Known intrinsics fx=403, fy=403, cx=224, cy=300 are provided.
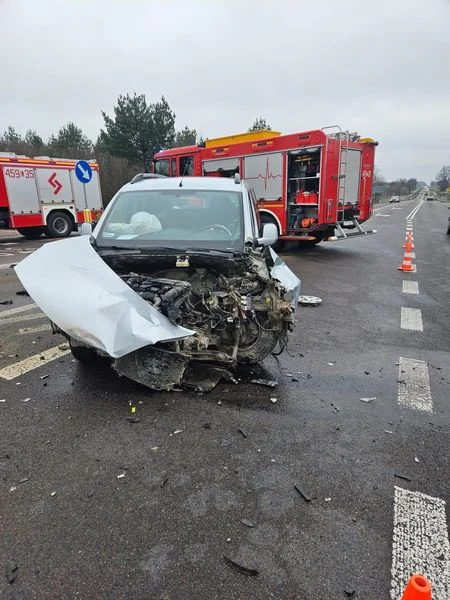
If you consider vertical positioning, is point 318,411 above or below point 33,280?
below

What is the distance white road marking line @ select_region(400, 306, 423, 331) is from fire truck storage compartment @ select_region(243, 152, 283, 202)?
631cm

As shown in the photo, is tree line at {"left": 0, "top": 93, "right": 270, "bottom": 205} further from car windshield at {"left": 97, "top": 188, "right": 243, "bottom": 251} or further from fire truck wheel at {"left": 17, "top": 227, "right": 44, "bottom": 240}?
car windshield at {"left": 97, "top": 188, "right": 243, "bottom": 251}

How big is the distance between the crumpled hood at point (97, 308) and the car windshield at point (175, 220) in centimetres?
75

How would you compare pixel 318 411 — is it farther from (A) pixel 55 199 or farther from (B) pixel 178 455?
(A) pixel 55 199

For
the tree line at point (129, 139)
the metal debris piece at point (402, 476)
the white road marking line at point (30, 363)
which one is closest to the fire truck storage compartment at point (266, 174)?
the white road marking line at point (30, 363)

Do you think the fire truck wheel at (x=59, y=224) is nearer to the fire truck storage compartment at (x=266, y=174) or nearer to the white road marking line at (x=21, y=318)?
the fire truck storage compartment at (x=266, y=174)

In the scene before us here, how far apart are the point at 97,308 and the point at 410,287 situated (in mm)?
7257

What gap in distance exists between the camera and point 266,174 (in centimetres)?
1214

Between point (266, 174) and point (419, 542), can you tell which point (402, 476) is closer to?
point (419, 542)

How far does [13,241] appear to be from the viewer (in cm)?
1638

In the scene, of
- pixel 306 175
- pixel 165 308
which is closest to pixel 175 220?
pixel 165 308

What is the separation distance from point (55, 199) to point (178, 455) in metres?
15.9

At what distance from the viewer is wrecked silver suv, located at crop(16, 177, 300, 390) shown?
3305 millimetres

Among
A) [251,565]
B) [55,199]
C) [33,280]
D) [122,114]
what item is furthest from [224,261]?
[122,114]
